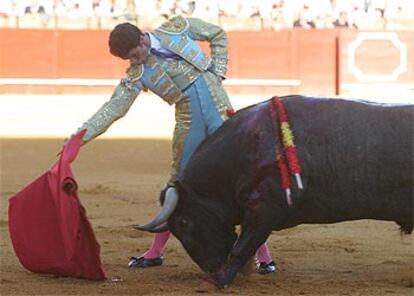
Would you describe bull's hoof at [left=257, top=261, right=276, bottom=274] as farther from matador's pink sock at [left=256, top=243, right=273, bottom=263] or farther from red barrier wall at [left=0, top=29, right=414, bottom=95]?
red barrier wall at [left=0, top=29, right=414, bottom=95]

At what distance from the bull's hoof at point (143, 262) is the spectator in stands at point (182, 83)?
0.68ft

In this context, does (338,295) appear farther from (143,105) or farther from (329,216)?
(143,105)

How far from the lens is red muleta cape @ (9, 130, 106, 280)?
3859mm

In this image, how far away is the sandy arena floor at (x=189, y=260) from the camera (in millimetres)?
3670

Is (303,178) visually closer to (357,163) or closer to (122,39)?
(357,163)

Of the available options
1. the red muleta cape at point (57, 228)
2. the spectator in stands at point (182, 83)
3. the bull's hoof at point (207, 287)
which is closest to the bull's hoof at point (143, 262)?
the spectator in stands at point (182, 83)

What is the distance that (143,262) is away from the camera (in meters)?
4.17

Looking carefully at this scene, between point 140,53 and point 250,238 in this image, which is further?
point 140,53

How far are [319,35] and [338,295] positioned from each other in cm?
1267

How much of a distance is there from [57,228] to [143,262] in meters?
0.42

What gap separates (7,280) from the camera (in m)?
3.81

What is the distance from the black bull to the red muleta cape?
31cm

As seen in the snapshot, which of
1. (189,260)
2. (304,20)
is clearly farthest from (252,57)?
(189,260)

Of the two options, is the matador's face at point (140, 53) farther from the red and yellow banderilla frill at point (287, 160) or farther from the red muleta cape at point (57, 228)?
the red and yellow banderilla frill at point (287, 160)
